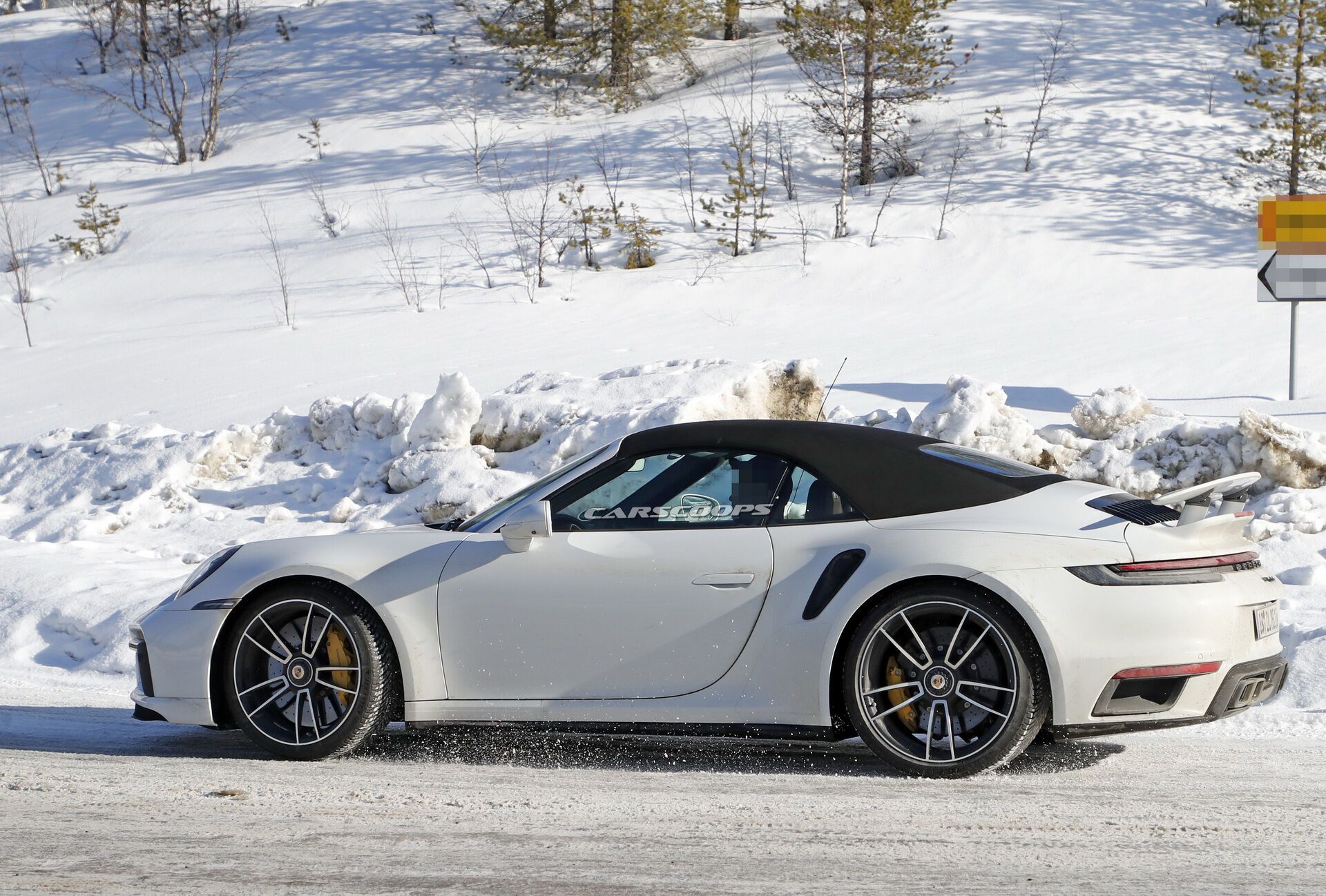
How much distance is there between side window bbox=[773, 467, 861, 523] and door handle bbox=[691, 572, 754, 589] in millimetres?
238

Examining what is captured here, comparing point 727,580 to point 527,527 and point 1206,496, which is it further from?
point 1206,496

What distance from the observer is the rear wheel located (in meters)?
4.70

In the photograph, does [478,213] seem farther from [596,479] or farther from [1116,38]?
[596,479]

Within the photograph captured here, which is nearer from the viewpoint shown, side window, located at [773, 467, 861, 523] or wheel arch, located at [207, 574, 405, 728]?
side window, located at [773, 467, 861, 523]

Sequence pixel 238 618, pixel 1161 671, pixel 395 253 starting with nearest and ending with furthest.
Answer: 1. pixel 1161 671
2. pixel 238 618
3. pixel 395 253

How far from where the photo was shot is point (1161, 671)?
4066 millimetres

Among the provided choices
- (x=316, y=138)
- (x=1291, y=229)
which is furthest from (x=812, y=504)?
(x=316, y=138)

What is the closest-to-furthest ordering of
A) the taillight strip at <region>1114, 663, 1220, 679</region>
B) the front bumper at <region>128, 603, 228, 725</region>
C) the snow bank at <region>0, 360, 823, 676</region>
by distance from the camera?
the taillight strip at <region>1114, 663, 1220, 679</region>
the front bumper at <region>128, 603, 228, 725</region>
the snow bank at <region>0, 360, 823, 676</region>

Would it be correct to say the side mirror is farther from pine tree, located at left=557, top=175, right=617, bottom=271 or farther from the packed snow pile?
pine tree, located at left=557, top=175, right=617, bottom=271

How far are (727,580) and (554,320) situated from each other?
13895 mm

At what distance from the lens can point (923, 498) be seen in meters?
4.48

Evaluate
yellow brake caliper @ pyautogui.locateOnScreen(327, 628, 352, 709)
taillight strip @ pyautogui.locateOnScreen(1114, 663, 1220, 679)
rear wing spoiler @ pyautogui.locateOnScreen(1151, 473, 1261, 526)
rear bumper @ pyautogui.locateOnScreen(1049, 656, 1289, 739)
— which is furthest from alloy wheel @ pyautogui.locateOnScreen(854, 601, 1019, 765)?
yellow brake caliper @ pyautogui.locateOnScreen(327, 628, 352, 709)

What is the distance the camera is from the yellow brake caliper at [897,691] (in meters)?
4.30

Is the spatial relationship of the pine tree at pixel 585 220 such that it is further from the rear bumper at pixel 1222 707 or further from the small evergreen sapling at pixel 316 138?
the rear bumper at pixel 1222 707
